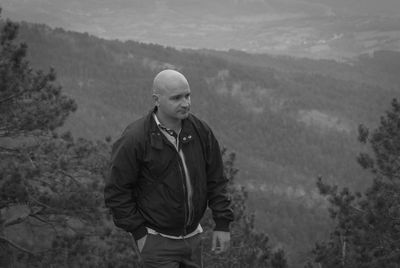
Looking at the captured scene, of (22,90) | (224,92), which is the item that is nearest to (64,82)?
(224,92)

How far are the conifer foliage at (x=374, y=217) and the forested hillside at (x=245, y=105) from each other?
48.4 metres

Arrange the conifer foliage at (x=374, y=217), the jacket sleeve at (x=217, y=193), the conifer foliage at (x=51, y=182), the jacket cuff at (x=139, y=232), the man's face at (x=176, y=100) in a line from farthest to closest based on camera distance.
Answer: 1. the conifer foliage at (x=374, y=217)
2. the conifer foliage at (x=51, y=182)
3. the jacket sleeve at (x=217, y=193)
4. the jacket cuff at (x=139, y=232)
5. the man's face at (x=176, y=100)

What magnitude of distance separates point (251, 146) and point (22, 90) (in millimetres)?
68698

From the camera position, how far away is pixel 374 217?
33.2 feet

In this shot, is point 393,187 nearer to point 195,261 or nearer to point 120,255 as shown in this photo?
point 120,255

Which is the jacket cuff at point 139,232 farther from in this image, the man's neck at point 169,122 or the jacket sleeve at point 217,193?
the man's neck at point 169,122

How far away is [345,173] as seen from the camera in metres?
72.6

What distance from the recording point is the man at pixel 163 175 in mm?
4191

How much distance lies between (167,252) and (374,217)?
21.9ft

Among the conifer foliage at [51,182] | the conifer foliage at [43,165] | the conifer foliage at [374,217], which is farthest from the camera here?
the conifer foliage at [374,217]

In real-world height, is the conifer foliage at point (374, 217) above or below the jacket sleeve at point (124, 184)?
below

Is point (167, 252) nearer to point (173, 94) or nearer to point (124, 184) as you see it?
point (124, 184)

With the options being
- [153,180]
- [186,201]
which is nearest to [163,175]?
[153,180]

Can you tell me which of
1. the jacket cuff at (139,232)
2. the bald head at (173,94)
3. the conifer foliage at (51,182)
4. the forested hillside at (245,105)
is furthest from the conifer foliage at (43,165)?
the forested hillside at (245,105)
